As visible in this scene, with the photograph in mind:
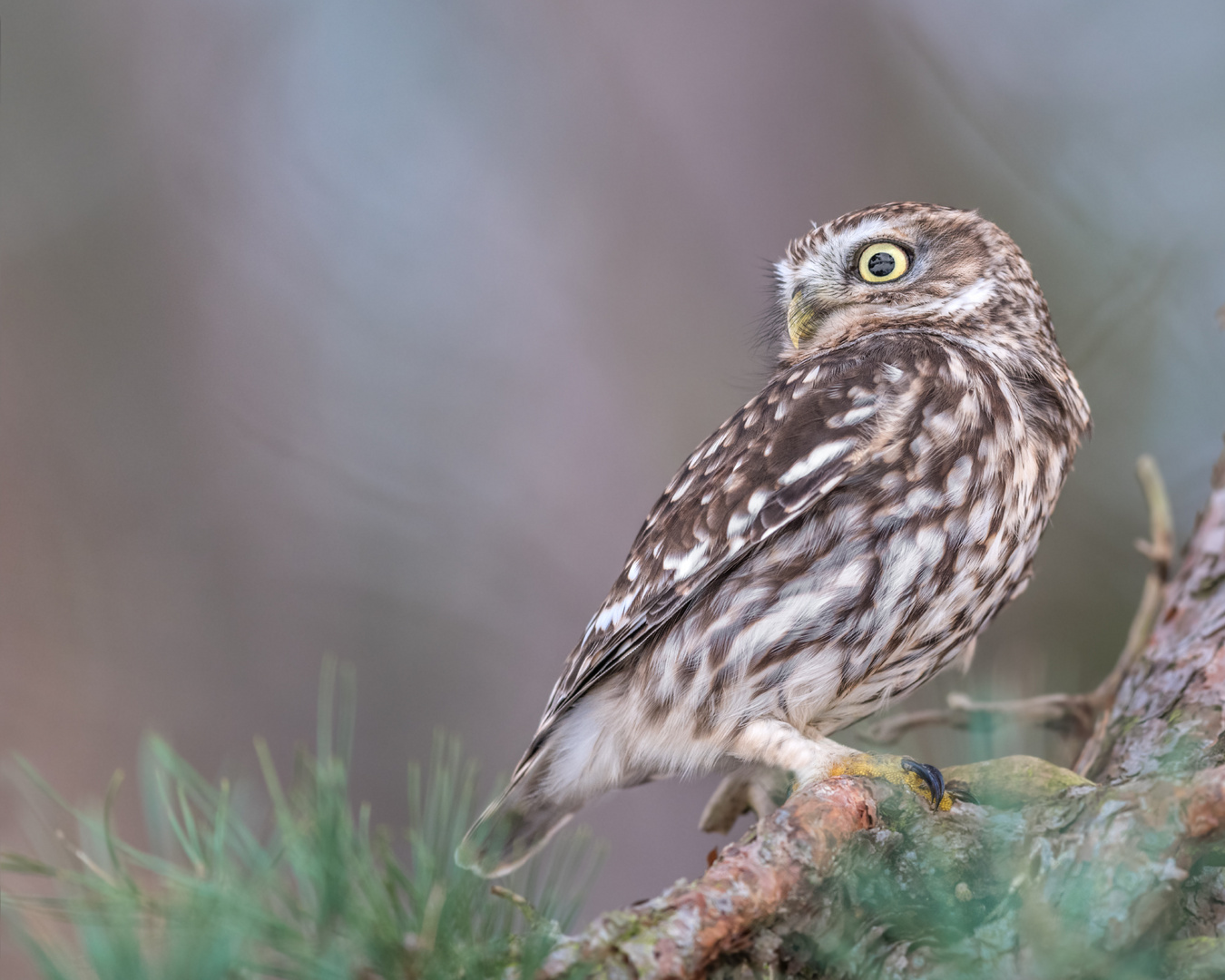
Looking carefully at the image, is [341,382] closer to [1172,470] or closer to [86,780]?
[86,780]

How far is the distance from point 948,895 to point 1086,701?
1195 millimetres

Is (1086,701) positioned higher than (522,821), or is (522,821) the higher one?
(522,821)

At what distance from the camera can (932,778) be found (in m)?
1.43

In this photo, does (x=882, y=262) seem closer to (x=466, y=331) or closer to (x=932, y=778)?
(x=932, y=778)

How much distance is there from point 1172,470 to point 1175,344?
46cm

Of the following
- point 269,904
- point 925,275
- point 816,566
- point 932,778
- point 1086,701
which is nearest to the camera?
point 269,904

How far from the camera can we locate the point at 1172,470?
365 centimetres

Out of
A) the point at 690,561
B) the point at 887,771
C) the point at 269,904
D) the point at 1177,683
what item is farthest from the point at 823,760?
the point at 269,904

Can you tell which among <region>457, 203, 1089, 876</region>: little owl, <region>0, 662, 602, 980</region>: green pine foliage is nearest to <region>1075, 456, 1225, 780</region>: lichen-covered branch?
<region>457, 203, 1089, 876</region>: little owl

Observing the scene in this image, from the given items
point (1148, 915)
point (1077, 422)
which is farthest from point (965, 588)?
point (1148, 915)

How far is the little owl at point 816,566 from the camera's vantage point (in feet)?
5.90

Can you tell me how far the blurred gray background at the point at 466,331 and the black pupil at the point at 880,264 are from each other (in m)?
1.63

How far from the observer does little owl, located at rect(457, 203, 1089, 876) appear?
180 centimetres

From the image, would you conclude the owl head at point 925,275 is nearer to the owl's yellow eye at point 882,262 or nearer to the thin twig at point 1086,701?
the owl's yellow eye at point 882,262
